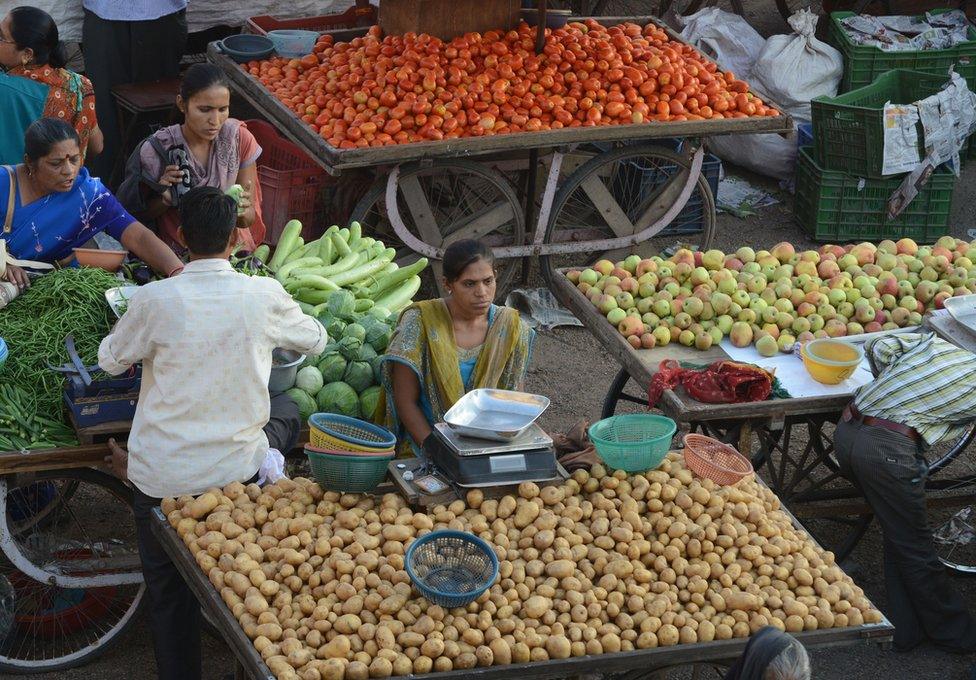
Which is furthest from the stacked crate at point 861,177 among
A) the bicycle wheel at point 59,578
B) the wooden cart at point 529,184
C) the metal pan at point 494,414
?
the bicycle wheel at point 59,578

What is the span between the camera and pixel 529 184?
22.3 feet

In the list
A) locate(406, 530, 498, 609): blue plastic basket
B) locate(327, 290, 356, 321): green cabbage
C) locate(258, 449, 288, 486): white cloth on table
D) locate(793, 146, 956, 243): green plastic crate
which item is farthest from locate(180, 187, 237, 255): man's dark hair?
locate(793, 146, 956, 243): green plastic crate

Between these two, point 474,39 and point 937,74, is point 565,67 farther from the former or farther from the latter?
point 937,74

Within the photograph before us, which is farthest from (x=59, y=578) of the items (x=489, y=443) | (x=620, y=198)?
(x=620, y=198)

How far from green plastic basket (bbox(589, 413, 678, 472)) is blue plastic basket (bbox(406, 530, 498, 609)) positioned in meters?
0.61

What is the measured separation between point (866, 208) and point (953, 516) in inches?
123

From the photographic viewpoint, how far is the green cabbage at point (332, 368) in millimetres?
4516

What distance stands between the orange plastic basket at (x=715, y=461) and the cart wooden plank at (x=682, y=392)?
0.54 m

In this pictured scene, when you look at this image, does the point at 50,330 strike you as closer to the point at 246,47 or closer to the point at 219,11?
the point at 246,47

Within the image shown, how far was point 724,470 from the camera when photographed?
359 cm

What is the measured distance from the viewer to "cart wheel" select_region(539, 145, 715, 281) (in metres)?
6.79

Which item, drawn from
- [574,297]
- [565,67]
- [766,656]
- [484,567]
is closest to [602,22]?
[565,67]

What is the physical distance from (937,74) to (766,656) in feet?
20.8

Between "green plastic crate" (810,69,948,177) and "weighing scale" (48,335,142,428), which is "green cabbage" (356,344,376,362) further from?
"green plastic crate" (810,69,948,177)
